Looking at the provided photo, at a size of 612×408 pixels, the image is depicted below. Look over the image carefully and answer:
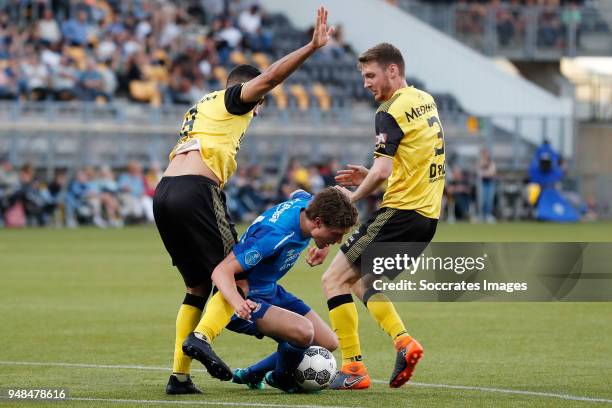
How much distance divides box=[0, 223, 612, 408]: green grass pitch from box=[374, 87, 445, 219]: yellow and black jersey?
3.90 ft

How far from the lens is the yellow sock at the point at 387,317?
8.59 m

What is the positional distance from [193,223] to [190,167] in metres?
0.36

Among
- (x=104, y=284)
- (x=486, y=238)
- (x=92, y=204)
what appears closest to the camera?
(x=104, y=284)

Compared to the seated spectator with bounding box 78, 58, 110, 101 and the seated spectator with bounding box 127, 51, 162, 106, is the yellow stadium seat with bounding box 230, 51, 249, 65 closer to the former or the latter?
the seated spectator with bounding box 127, 51, 162, 106

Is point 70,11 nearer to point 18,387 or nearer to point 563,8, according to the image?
point 563,8

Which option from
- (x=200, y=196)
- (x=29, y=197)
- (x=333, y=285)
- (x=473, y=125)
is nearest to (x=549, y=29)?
(x=473, y=125)

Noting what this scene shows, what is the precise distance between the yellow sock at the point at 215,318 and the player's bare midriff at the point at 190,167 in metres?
0.76

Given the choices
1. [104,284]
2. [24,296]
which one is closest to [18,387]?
[24,296]

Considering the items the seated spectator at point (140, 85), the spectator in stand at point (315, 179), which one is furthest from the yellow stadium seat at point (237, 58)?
the spectator in stand at point (315, 179)

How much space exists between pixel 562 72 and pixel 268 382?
3487 centimetres

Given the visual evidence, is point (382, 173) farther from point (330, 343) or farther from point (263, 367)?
point (263, 367)

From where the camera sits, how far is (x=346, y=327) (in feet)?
28.6

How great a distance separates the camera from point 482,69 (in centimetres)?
3775

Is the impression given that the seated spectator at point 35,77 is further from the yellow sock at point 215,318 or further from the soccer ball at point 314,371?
the yellow sock at point 215,318
